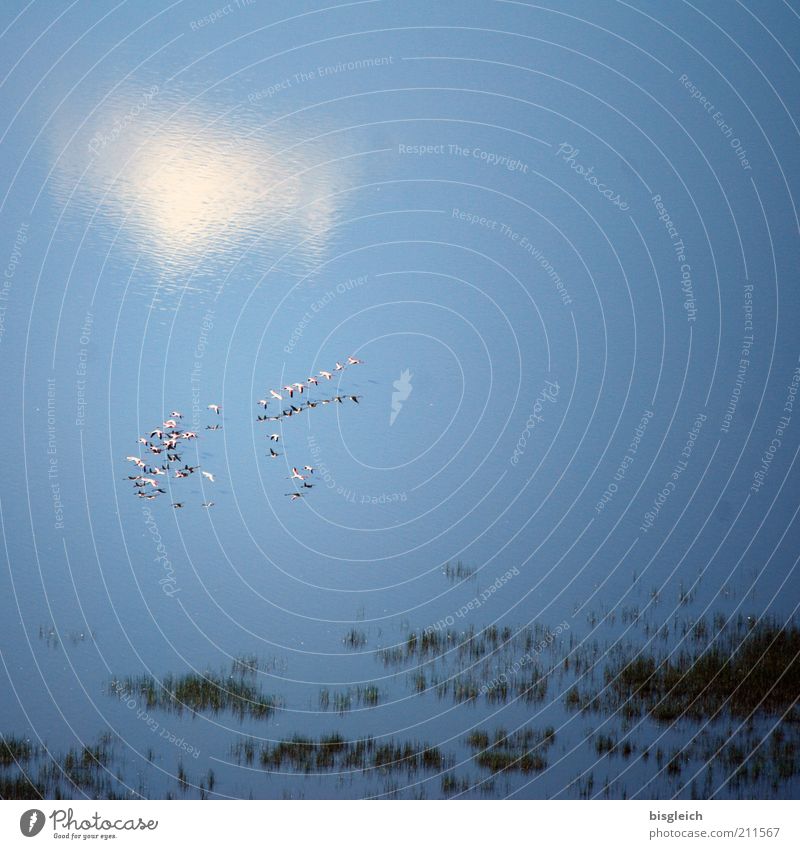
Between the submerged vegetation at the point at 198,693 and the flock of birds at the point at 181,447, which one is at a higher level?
the flock of birds at the point at 181,447

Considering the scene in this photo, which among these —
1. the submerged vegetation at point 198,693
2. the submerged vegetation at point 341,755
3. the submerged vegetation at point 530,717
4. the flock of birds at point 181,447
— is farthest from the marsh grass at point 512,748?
the flock of birds at point 181,447

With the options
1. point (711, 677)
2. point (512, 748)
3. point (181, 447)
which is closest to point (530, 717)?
point (512, 748)

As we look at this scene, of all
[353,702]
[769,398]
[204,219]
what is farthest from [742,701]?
[204,219]

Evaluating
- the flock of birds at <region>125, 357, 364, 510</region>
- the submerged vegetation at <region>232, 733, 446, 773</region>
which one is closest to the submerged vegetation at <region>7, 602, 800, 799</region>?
the submerged vegetation at <region>232, 733, 446, 773</region>

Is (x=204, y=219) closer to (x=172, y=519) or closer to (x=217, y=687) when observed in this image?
(x=172, y=519)

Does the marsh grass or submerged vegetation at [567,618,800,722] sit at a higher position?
submerged vegetation at [567,618,800,722]

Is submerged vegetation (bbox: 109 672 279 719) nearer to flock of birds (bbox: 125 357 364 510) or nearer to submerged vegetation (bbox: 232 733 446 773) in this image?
submerged vegetation (bbox: 232 733 446 773)

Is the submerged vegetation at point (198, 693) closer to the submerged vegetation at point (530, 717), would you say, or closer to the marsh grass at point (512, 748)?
the submerged vegetation at point (530, 717)

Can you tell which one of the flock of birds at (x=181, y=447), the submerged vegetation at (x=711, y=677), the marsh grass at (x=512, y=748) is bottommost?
the marsh grass at (x=512, y=748)
